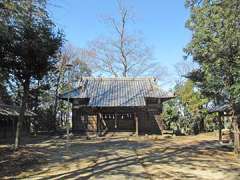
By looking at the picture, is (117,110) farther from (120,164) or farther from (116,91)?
(120,164)

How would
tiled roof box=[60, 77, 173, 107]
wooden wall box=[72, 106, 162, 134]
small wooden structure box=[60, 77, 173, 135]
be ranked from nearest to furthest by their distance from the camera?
tiled roof box=[60, 77, 173, 107], small wooden structure box=[60, 77, 173, 135], wooden wall box=[72, 106, 162, 134]

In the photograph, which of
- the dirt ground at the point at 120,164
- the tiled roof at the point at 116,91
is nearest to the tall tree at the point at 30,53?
the dirt ground at the point at 120,164

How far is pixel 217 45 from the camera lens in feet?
56.5

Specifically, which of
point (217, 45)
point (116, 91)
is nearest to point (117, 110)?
point (116, 91)

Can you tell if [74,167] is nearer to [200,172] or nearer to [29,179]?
[29,179]

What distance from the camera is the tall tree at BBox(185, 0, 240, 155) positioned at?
1659 centimetres

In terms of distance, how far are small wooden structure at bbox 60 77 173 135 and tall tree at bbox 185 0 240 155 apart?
557 inches

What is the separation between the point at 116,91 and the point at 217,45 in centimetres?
1823

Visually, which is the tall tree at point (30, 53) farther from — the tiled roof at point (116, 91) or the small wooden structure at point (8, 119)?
the tiled roof at point (116, 91)

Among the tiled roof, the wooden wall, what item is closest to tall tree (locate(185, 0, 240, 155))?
the tiled roof

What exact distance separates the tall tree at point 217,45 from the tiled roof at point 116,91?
549 inches

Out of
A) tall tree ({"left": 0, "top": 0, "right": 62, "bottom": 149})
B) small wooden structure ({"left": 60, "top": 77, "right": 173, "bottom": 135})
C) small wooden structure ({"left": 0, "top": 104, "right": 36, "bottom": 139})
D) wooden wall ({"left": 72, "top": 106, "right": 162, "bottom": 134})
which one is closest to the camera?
tall tree ({"left": 0, "top": 0, "right": 62, "bottom": 149})

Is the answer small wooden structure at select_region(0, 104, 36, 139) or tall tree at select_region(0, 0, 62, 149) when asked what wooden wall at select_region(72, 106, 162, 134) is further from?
tall tree at select_region(0, 0, 62, 149)

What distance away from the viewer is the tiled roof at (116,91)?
32.6 m
